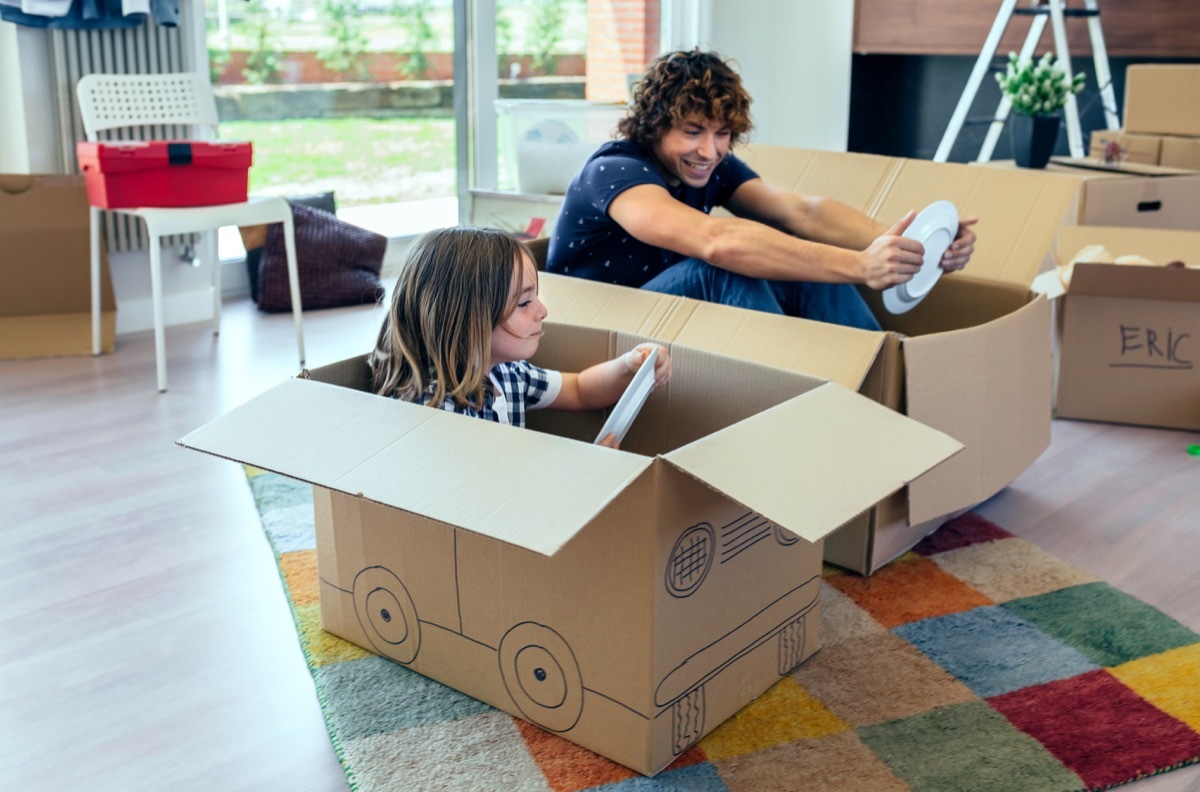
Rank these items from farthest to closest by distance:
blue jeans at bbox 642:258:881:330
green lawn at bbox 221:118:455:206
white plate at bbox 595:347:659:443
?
green lawn at bbox 221:118:455:206, blue jeans at bbox 642:258:881:330, white plate at bbox 595:347:659:443

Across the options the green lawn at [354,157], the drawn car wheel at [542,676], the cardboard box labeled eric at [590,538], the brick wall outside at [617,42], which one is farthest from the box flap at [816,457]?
the brick wall outside at [617,42]

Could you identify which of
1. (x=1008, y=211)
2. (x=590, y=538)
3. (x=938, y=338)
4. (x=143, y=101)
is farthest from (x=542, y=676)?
(x=143, y=101)

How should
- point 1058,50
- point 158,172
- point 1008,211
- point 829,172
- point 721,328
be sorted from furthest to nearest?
point 1058,50 < point 158,172 < point 829,172 < point 1008,211 < point 721,328

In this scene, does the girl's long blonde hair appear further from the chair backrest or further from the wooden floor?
the chair backrest

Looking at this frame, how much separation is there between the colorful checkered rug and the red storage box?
4.26 feet

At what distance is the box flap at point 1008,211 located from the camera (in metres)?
1.96

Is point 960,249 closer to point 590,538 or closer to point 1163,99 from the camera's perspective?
point 590,538

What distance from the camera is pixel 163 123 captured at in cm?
297

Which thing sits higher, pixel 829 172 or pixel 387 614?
pixel 829 172

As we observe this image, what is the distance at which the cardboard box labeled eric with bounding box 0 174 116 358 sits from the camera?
2.88 metres

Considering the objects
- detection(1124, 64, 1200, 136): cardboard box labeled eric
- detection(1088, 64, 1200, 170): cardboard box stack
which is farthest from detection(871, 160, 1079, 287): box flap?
detection(1124, 64, 1200, 136): cardboard box labeled eric

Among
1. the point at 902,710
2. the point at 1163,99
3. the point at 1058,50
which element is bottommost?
the point at 902,710

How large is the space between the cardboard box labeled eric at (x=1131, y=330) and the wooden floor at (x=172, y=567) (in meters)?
0.06

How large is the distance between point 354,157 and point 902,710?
3031 mm
